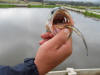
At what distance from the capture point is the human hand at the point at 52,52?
1028 mm

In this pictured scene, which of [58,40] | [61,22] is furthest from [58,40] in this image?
[61,22]

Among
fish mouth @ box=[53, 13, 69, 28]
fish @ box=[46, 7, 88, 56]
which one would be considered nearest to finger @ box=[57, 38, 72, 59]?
fish @ box=[46, 7, 88, 56]

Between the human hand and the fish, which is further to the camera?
the fish

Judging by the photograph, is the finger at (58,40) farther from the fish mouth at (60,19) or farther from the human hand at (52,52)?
the fish mouth at (60,19)

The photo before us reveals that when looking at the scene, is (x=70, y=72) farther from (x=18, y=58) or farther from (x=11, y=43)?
(x=11, y=43)

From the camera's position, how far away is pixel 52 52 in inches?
40.4

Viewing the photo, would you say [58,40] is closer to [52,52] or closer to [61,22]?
[52,52]

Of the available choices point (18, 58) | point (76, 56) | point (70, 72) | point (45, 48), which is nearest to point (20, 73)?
point (45, 48)

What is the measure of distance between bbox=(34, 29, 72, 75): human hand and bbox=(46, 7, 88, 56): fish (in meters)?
0.11

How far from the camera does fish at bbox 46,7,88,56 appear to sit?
1.18 m

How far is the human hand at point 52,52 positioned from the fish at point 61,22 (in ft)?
0.36

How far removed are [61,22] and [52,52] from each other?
336mm

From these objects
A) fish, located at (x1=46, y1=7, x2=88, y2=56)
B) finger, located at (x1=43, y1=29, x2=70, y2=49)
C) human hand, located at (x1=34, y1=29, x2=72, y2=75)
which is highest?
fish, located at (x1=46, y1=7, x2=88, y2=56)

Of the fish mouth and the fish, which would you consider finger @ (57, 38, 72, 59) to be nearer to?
the fish
